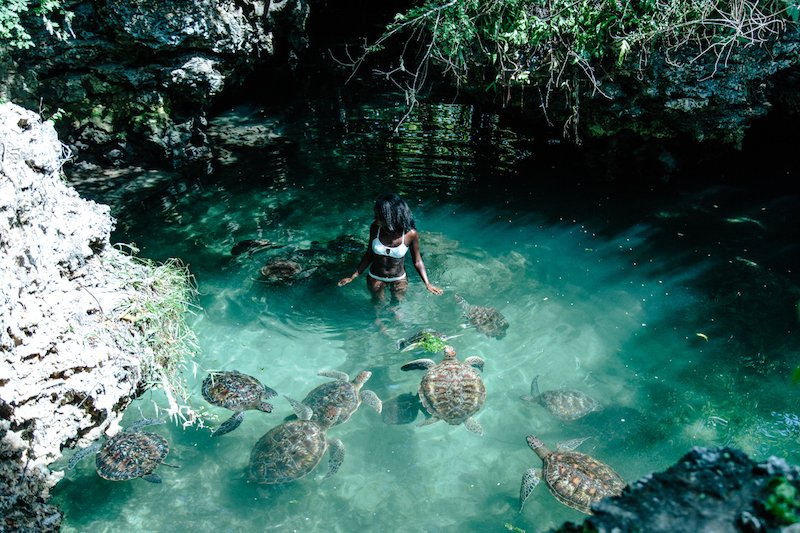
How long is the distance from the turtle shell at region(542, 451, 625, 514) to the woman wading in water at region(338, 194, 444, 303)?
2450mm

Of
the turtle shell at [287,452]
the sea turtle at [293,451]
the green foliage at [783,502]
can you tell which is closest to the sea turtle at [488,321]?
the sea turtle at [293,451]

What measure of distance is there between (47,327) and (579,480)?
4425 mm

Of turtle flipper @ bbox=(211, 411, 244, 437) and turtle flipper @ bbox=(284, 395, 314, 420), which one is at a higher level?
turtle flipper @ bbox=(284, 395, 314, 420)

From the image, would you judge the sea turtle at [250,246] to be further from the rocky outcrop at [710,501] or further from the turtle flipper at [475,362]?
the rocky outcrop at [710,501]

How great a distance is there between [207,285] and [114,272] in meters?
2.88

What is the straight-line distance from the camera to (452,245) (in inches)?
301

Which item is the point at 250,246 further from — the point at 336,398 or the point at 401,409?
the point at 401,409

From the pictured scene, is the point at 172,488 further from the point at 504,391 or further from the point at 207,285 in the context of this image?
the point at 504,391

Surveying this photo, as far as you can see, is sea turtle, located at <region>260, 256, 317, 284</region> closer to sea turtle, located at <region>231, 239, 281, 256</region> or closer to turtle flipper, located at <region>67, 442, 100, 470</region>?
sea turtle, located at <region>231, 239, 281, 256</region>

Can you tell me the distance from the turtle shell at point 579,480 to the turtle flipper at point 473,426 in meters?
0.77

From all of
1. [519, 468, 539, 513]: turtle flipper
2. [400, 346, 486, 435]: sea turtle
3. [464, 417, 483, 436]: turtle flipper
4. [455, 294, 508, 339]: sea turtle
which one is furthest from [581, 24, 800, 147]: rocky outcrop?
[519, 468, 539, 513]: turtle flipper

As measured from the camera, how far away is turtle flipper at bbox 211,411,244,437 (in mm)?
4867

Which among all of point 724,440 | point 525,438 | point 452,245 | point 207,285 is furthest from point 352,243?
point 724,440

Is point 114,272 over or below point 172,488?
over
